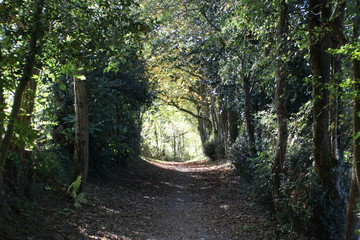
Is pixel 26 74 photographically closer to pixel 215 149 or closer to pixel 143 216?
pixel 143 216

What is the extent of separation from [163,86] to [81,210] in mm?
16385

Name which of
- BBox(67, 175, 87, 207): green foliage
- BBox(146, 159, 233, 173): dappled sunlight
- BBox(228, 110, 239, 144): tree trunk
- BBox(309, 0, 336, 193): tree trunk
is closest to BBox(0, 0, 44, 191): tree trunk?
BBox(67, 175, 87, 207): green foliage

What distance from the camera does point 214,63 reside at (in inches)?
642

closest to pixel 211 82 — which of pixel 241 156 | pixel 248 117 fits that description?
pixel 241 156

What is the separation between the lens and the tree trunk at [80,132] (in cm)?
905

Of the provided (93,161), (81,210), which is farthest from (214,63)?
(81,210)

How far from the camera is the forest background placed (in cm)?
490

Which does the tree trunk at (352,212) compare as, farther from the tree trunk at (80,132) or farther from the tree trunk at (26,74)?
the tree trunk at (80,132)

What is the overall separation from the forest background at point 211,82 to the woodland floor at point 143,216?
60 centimetres

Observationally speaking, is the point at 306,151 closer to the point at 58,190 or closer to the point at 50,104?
the point at 58,190

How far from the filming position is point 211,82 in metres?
17.6

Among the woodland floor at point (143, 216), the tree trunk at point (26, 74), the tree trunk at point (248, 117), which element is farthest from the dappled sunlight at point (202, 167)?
the tree trunk at point (26, 74)

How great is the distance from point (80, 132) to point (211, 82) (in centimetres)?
977

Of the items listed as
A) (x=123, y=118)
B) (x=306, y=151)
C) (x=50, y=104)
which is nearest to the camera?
(x=306, y=151)
